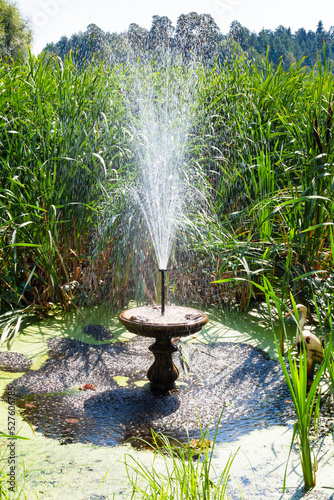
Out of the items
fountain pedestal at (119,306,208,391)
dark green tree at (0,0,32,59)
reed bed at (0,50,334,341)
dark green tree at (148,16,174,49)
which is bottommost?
fountain pedestal at (119,306,208,391)

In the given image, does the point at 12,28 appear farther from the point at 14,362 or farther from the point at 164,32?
the point at 14,362

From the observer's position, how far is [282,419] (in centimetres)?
234

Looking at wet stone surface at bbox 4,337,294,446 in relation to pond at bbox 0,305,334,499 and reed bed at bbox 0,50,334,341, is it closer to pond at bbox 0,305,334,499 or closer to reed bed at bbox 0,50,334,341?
pond at bbox 0,305,334,499

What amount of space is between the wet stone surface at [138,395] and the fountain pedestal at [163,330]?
10cm

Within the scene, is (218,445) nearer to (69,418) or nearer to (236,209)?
(69,418)

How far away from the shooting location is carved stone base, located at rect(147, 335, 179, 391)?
2.68 meters

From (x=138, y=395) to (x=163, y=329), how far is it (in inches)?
18.2

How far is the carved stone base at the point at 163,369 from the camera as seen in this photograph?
2.68 meters

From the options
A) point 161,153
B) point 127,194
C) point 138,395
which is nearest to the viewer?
point 138,395

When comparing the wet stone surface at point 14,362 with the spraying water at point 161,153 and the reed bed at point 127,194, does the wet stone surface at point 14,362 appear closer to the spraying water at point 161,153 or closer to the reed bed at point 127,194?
the reed bed at point 127,194

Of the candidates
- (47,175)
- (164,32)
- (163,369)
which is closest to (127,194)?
(47,175)

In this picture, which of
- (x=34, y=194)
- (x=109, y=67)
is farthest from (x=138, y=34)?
(x=34, y=194)

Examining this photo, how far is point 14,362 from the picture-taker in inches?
117

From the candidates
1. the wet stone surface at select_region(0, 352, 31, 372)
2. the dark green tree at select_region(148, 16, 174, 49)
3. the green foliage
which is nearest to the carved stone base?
the wet stone surface at select_region(0, 352, 31, 372)
